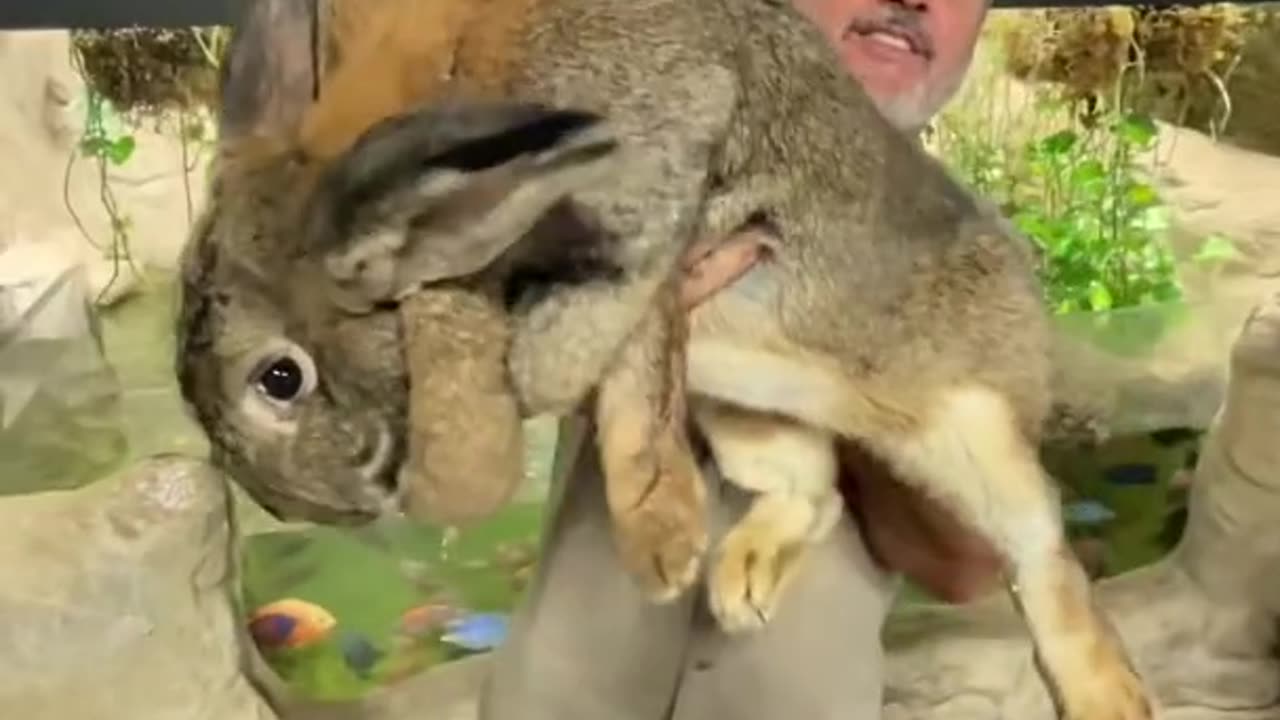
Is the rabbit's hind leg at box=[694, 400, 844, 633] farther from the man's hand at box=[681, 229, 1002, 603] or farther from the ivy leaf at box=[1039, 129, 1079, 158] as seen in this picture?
the ivy leaf at box=[1039, 129, 1079, 158]

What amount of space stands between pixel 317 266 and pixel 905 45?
1.24 ft

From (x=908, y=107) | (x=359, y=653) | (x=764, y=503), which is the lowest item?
(x=359, y=653)

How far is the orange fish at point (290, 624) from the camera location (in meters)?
1.32

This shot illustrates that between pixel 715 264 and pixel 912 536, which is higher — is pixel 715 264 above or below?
above

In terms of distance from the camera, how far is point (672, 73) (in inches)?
23.7

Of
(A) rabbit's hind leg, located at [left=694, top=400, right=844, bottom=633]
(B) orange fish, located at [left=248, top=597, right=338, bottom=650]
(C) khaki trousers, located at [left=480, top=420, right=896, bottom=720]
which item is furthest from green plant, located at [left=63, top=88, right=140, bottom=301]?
(A) rabbit's hind leg, located at [left=694, top=400, right=844, bottom=633]

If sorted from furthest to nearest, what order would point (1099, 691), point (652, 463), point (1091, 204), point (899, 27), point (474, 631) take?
point (1091, 204) < point (474, 631) < point (899, 27) < point (1099, 691) < point (652, 463)

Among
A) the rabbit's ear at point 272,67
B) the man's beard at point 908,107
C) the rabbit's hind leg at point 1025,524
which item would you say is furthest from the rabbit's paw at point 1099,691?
the rabbit's ear at point 272,67

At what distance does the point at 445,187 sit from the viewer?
1.76ft

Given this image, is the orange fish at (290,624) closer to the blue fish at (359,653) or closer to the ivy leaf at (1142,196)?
the blue fish at (359,653)

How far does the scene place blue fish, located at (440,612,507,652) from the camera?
1291 millimetres

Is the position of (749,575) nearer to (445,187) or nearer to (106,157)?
(445,187)

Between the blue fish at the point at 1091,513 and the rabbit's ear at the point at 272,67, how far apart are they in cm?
91

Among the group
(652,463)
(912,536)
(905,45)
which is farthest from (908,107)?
(652,463)
